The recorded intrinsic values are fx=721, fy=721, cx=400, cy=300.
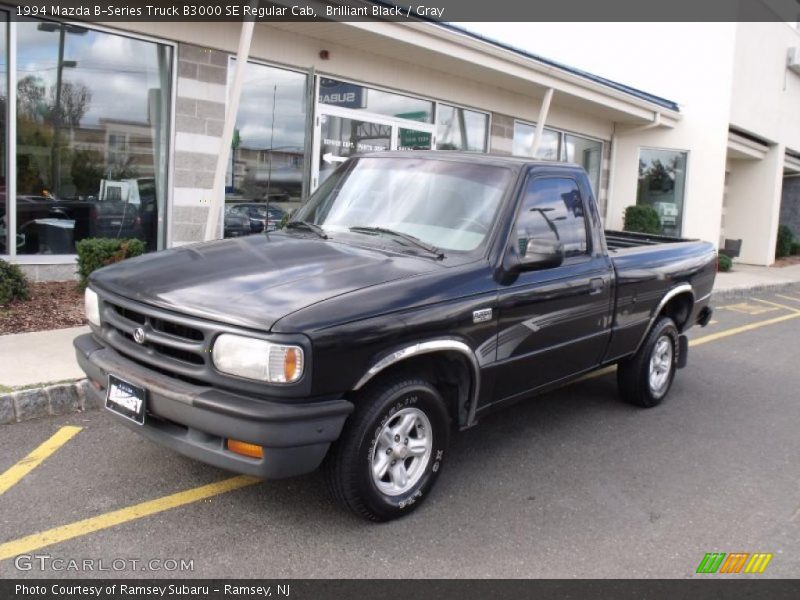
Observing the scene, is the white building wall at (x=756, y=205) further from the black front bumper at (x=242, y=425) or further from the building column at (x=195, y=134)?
the black front bumper at (x=242, y=425)

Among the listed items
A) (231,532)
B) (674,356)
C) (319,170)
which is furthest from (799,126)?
(231,532)

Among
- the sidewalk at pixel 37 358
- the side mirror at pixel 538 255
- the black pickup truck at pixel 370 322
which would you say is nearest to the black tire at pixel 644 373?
the black pickup truck at pixel 370 322

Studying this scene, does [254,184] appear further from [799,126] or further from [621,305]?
[799,126]

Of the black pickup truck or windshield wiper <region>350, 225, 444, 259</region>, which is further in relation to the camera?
windshield wiper <region>350, 225, 444, 259</region>

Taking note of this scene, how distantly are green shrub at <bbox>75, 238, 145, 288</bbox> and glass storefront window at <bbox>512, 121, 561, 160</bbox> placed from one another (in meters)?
8.61

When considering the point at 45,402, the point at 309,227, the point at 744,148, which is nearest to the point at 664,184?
the point at 744,148

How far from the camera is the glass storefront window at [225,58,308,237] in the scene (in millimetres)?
9766

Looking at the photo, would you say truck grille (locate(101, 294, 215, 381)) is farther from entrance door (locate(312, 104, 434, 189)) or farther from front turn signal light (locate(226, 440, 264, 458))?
entrance door (locate(312, 104, 434, 189))

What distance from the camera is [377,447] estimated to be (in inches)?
139

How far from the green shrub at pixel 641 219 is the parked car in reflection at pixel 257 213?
9739mm

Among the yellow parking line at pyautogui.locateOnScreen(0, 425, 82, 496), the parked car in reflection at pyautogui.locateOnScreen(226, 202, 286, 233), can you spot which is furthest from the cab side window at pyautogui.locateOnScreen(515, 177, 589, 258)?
the parked car in reflection at pyautogui.locateOnScreen(226, 202, 286, 233)

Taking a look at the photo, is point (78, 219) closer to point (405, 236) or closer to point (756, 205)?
point (405, 236)

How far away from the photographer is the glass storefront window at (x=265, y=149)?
9766 millimetres

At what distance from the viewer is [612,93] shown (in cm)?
1460
